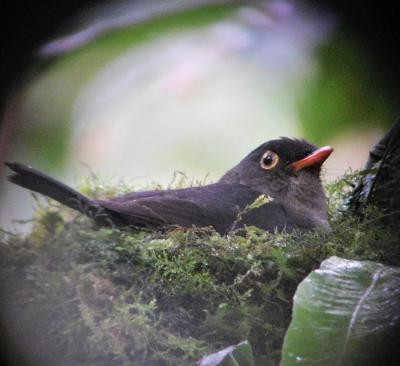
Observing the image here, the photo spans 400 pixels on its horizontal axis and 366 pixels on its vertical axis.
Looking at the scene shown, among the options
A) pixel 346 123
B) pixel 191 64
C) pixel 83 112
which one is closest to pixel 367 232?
pixel 346 123

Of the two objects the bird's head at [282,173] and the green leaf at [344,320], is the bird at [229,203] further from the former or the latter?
the green leaf at [344,320]

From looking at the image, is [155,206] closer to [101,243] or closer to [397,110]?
[101,243]

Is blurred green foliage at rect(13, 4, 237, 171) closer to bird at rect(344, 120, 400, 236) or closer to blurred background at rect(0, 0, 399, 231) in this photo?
blurred background at rect(0, 0, 399, 231)

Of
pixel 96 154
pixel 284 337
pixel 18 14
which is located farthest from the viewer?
pixel 96 154

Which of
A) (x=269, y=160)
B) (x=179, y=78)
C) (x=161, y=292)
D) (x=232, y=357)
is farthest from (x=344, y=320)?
(x=269, y=160)

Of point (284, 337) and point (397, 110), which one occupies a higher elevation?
point (397, 110)

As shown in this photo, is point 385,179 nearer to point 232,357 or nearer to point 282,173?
point 232,357

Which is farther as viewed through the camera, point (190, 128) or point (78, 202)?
point (78, 202)

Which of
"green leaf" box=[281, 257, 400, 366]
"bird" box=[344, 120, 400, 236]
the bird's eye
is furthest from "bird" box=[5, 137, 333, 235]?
"green leaf" box=[281, 257, 400, 366]
